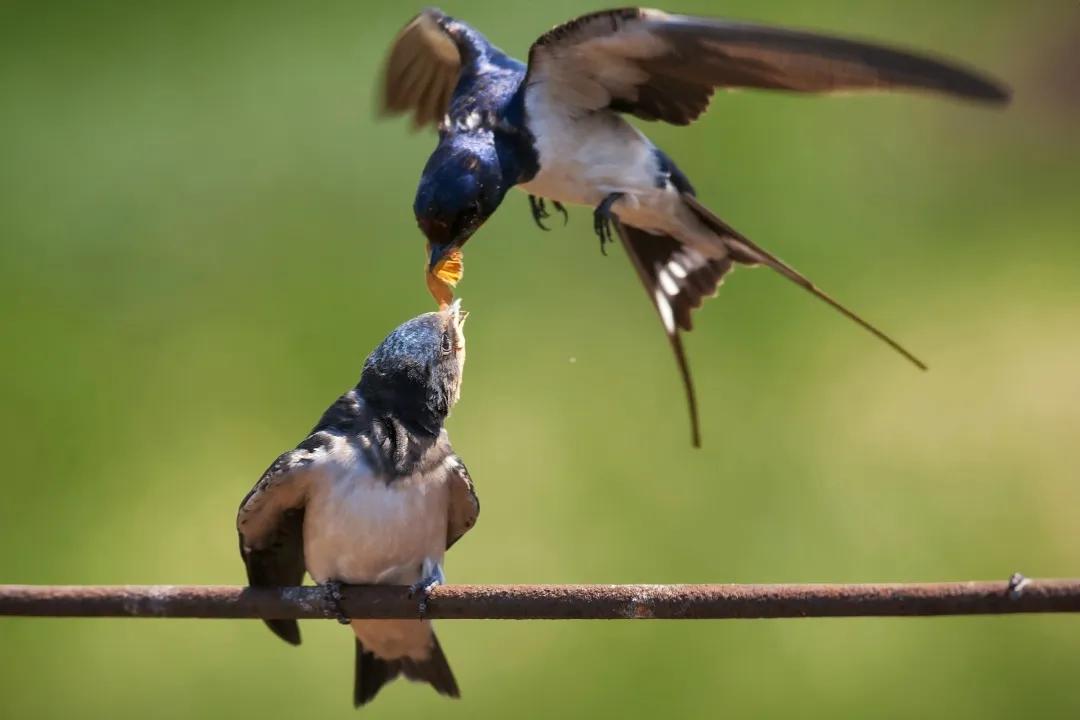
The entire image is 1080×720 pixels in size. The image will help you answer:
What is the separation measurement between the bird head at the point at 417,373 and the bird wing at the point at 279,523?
0.42ft

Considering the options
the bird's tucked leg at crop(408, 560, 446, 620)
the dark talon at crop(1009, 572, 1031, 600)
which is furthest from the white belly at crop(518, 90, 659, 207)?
the dark talon at crop(1009, 572, 1031, 600)

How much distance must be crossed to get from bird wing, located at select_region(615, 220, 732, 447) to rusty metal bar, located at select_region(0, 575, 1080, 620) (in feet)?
2.70

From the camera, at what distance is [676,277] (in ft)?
7.61

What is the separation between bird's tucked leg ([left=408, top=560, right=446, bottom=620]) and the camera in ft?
5.12

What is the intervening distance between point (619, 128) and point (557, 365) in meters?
1.63

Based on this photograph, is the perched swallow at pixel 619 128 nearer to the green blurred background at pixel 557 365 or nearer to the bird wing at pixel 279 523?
the bird wing at pixel 279 523

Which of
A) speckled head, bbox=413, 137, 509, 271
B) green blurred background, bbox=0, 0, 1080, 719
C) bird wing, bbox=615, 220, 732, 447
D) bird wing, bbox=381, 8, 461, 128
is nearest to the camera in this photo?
speckled head, bbox=413, 137, 509, 271

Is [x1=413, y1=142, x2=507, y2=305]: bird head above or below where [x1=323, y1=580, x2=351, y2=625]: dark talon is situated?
above

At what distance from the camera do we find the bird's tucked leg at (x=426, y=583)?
1560 millimetres

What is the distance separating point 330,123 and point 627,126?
7.14 ft

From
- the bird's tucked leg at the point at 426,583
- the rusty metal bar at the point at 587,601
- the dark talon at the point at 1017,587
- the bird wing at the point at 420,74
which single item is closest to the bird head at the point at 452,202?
the bird's tucked leg at the point at 426,583

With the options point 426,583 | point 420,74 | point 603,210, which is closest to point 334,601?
point 426,583

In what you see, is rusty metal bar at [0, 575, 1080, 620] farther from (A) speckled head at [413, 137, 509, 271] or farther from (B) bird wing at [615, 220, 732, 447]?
(B) bird wing at [615, 220, 732, 447]

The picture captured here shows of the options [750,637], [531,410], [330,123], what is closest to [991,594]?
[750,637]
